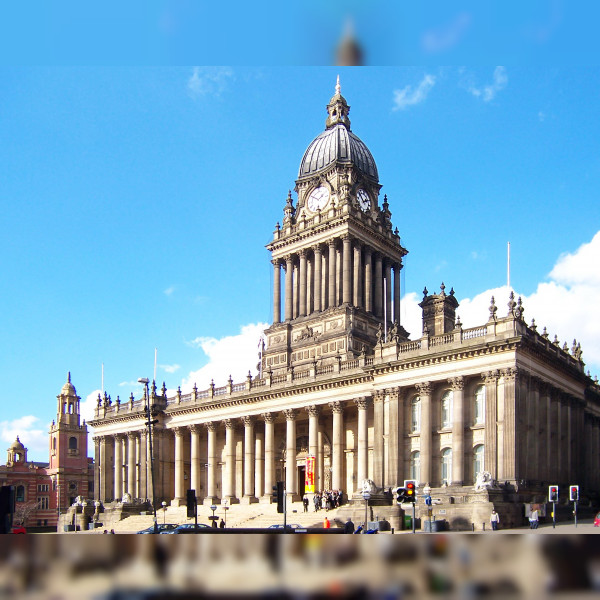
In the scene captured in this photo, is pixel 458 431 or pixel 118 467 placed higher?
pixel 458 431

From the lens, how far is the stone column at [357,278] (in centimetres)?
8975

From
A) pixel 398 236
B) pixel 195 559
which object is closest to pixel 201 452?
pixel 398 236

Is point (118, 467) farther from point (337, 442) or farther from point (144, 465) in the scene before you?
point (337, 442)

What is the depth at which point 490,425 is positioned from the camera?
204 feet

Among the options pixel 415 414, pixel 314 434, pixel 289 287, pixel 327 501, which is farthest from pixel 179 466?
pixel 415 414

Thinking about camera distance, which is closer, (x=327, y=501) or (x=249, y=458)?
(x=327, y=501)

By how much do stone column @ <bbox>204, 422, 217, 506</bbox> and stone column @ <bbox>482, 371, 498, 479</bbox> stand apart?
3750 centimetres

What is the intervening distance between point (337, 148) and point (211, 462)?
41419 mm

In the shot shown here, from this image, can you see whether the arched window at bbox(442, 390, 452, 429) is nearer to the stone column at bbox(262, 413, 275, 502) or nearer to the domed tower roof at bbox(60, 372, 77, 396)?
the stone column at bbox(262, 413, 275, 502)

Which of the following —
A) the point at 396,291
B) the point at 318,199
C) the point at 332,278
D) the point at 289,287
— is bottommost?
the point at 396,291

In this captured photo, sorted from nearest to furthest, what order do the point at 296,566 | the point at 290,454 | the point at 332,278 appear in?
the point at 296,566 → the point at 290,454 → the point at 332,278

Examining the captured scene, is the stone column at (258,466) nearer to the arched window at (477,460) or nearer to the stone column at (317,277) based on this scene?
the stone column at (317,277)

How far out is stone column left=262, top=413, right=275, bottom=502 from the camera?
8312cm

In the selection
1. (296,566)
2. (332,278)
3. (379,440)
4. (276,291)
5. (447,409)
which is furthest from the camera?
(276,291)
